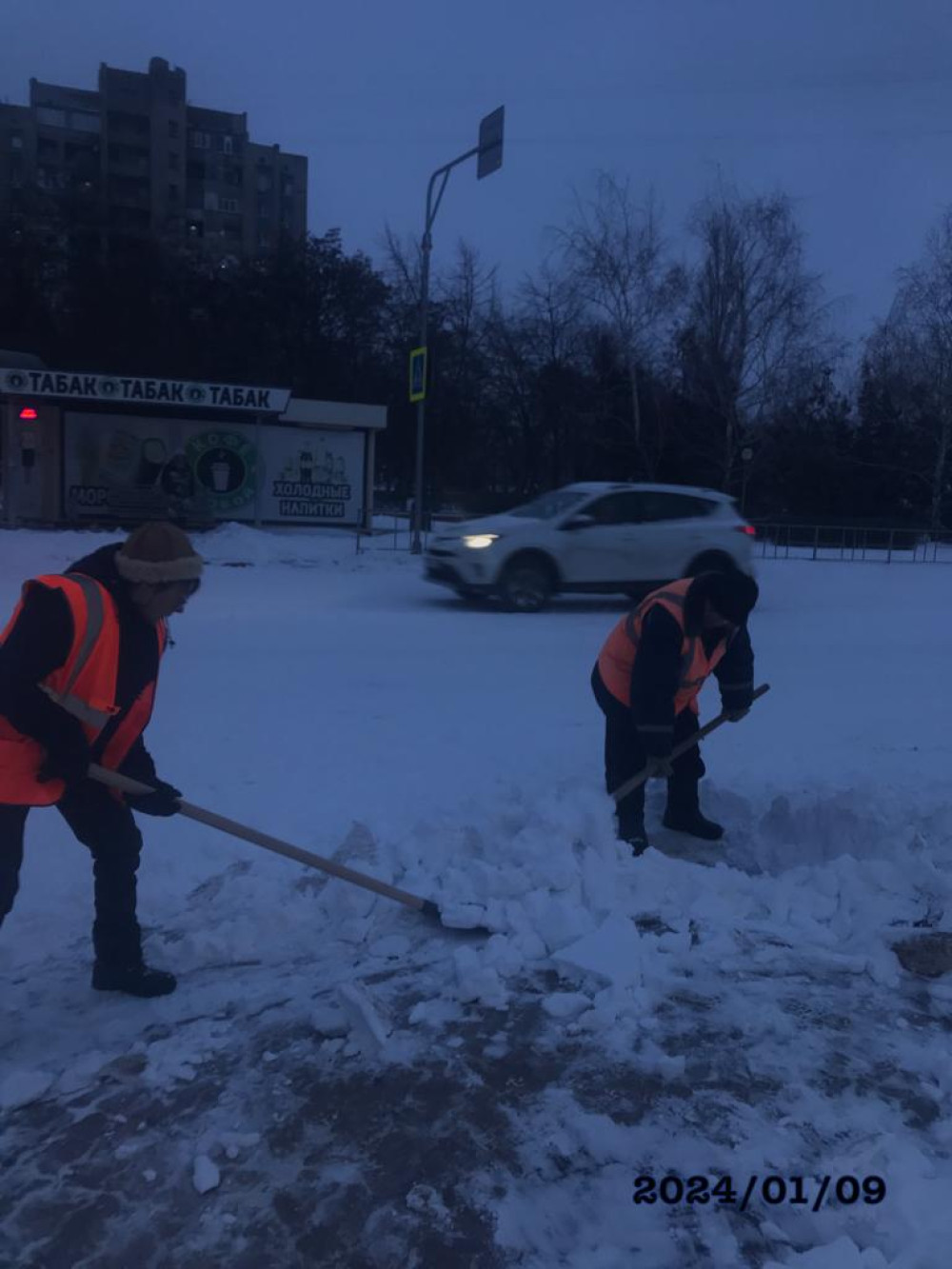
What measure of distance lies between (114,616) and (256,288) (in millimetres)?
35352

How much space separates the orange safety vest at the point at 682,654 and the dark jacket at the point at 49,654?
7.61 ft

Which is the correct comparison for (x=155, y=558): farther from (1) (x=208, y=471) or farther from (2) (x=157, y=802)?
(1) (x=208, y=471)

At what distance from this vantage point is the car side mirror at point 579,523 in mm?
13414

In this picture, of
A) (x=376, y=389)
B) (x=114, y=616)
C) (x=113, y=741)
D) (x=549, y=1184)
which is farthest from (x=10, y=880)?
(x=376, y=389)

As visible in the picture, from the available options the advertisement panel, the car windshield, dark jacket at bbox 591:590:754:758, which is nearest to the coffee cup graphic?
the advertisement panel

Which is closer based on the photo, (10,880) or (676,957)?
(10,880)

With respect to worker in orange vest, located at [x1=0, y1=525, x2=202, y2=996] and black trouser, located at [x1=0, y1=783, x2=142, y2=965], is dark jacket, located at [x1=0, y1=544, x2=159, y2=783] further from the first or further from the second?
black trouser, located at [x1=0, y1=783, x2=142, y2=965]

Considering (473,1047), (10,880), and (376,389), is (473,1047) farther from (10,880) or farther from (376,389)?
(376,389)

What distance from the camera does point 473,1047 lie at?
326cm

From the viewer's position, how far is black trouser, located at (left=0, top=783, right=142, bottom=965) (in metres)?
3.44

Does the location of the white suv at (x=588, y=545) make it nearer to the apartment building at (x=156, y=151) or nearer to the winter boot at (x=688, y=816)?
the winter boot at (x=688, y=816)

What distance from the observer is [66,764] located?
123 inches

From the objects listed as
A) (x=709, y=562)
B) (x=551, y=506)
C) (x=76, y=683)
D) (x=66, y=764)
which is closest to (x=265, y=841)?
(x=66, y=764)
